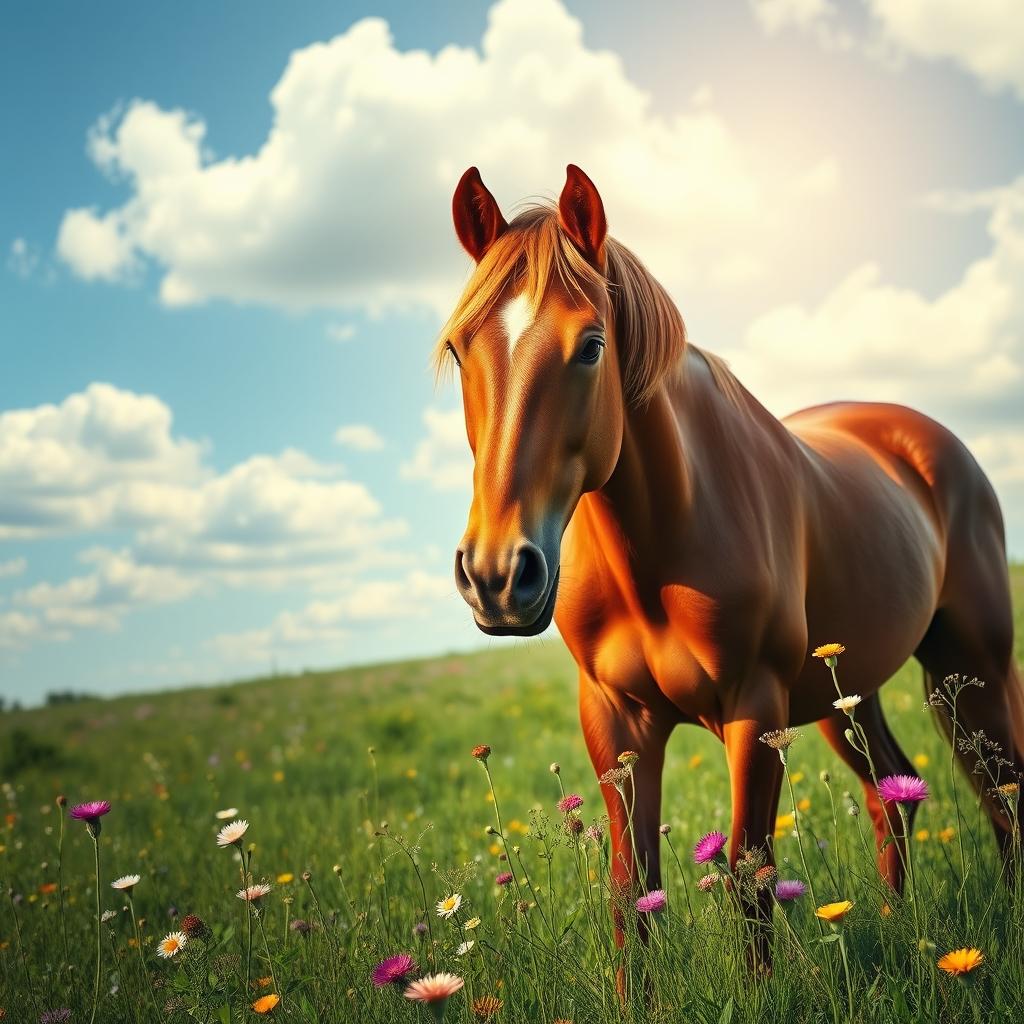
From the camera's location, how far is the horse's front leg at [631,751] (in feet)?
10.5

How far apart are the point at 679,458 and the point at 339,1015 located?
194 centimetres

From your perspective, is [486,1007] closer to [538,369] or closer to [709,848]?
[709,848]

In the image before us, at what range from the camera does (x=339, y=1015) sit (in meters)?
2.54

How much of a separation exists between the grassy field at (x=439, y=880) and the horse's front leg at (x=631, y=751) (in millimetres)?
178

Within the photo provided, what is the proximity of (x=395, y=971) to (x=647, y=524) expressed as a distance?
5.04ft

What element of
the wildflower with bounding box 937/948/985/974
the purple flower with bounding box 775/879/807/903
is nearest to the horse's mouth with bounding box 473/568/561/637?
the purple flower with bounding box 775/879/807/903

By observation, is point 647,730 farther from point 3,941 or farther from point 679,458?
point 3,941

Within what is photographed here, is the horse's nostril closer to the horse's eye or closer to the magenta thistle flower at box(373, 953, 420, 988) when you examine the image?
the horse's eye

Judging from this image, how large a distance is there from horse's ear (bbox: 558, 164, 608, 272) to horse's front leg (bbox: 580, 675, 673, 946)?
1.53m

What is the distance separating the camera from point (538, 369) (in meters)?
2.52

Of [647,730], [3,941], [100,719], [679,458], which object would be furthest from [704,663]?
[100,719]

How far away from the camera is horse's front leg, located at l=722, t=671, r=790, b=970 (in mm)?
3004

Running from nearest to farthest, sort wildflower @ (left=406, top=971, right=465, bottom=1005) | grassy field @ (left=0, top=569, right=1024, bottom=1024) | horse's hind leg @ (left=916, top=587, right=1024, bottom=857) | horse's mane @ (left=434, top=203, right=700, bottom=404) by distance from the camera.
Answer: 1. wildflower @ (left=406, top=971, right=465, bottom=1005)
2. grassy field @ (left=0, top=569, right=1024, bottom=1024)
3. horse's mane @ (left=434, top=203, right=700, bottom=404)
4. horse's hind leg @ (left=916, top=587, right=1024, bottom=857)

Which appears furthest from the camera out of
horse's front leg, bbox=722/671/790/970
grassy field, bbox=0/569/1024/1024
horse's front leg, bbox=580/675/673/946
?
horse's front leg, bbox=580/675/673/946
